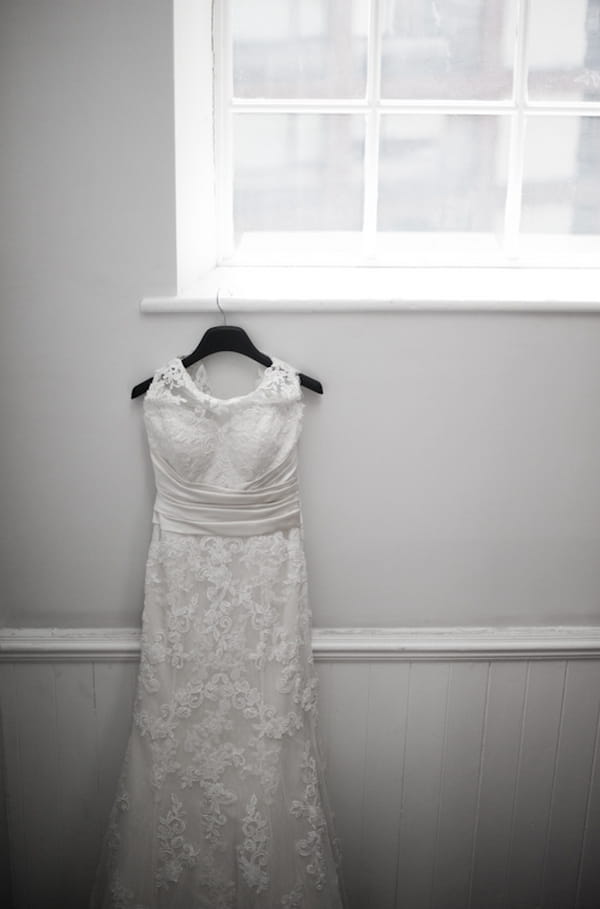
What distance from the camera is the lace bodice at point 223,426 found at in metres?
1.53

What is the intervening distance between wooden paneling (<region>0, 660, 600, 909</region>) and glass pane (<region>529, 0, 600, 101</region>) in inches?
51.9

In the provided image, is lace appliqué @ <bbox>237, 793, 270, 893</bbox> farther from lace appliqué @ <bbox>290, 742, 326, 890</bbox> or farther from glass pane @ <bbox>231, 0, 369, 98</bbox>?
glass pane @ <bbox>231, 0, 369, 98</bbox>

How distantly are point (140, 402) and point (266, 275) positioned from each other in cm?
42

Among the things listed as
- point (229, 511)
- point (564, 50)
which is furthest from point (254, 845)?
point (564, 50)

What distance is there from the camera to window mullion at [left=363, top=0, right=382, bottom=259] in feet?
5.58

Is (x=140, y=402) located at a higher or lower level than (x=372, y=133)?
lower

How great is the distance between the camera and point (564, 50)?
1749 millimetres

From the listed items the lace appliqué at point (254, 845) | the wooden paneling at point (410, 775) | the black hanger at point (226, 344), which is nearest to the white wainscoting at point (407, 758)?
the wooden paneling at point (410, 775)

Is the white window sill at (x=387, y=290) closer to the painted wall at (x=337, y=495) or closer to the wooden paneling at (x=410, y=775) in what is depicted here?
the painted wall at (x=337, y=495)

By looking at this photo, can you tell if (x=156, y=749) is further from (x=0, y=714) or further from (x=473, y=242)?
(x=473, y=242)

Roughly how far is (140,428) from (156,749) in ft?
2.21

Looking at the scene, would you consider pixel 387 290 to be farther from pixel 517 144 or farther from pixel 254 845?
pixel 254 845

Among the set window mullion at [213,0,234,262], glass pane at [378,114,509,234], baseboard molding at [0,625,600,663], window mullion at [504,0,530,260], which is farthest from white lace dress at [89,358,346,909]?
window mullion at [504,0,530,260]

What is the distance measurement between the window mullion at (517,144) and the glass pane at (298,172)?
342 mm
